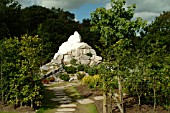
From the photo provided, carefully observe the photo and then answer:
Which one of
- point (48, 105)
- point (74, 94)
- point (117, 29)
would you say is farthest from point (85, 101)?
point (117, 29)

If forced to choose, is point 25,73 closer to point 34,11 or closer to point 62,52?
point 62,52

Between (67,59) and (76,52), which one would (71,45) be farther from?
(67,59)

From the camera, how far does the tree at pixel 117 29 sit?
9.28 m

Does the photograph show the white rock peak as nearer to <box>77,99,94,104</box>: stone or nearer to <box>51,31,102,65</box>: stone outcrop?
<box>51,31,102,65</box>: stone outcrop

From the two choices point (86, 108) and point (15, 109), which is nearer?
point (15, 109)

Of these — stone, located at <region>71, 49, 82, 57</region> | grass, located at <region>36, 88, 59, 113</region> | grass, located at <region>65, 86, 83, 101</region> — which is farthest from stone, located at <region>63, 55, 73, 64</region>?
grass, located at <region>36, 88, 59, 113</region>

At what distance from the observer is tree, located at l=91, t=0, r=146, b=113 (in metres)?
9.28

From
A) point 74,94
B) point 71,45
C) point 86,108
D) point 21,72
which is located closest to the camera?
point 21,72

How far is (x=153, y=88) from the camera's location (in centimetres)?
1012

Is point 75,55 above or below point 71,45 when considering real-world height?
below

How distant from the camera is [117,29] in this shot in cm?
980

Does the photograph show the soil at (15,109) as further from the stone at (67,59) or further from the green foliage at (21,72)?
the stone at (67,59)

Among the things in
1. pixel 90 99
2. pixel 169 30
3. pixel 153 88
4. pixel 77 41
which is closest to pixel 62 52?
pixel 77 41

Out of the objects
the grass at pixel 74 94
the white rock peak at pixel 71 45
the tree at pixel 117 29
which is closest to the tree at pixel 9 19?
the white rock peak at pixel 71 45
